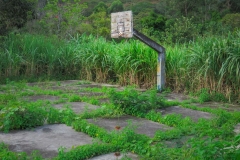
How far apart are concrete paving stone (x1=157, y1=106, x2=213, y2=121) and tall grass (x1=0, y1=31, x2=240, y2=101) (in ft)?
3.38

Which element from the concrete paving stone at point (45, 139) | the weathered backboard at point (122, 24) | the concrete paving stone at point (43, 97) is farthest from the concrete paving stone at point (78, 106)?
the weathered backboard at point (122, 24)

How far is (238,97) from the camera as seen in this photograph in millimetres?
5355

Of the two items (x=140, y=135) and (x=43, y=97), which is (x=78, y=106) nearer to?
(x=43, y=97)

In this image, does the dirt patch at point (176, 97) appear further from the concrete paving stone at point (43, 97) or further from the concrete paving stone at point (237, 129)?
the concrete paving stone at point (43, 97)

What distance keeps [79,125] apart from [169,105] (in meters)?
1.84

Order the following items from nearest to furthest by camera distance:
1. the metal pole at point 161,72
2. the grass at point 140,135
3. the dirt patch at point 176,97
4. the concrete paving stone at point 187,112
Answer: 1. the grass at point 140,135
2. the concrete paving stone at point 187,112
3. the dirt patch at point 176,97
4. the metal pole at point 161,72

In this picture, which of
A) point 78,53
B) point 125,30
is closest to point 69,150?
point 125,30

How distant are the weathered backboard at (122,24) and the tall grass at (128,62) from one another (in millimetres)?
1052

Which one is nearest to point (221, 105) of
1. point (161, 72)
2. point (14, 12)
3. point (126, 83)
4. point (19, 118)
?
point (161, 72)

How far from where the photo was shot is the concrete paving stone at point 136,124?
3.55 m

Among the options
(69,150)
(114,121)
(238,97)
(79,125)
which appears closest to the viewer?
(69,150)

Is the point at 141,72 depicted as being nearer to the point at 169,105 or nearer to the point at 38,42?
the point at 169,105

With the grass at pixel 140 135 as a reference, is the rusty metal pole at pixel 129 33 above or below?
above

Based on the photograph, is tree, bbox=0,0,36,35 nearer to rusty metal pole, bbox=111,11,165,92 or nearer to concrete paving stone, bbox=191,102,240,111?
rusty metal pole, bbox=111,11,165,92
